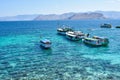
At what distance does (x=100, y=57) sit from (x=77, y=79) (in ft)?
69.5

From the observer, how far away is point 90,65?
53.2 metres

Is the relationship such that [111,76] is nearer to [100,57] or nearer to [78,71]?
[78,71]

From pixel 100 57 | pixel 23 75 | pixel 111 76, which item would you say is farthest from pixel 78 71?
pixel 100 57

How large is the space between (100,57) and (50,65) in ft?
51.0

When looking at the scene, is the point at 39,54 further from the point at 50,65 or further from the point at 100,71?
the point at 100,71

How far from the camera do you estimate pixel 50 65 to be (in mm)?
54188

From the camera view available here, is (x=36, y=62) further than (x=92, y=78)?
Yes

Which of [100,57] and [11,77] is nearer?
[11,77]

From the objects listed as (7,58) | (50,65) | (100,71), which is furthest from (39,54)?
(100,71)

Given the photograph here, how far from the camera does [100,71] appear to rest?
48.0 meters

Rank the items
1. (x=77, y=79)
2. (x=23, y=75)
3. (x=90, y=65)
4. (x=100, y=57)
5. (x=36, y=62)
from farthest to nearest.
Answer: (x=100, y=57) → (x=36, y=62) → (x=90, y=65) → (x=23, y=75) → (x=77, y=79)

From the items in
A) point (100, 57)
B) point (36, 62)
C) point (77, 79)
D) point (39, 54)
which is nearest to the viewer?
point (77, 79)

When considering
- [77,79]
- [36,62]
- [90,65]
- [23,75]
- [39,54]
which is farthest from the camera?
[39,54]

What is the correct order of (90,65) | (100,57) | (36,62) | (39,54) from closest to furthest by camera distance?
1. (90,65)
2. (36,62)
3. (100,57)
4. (39,54)
